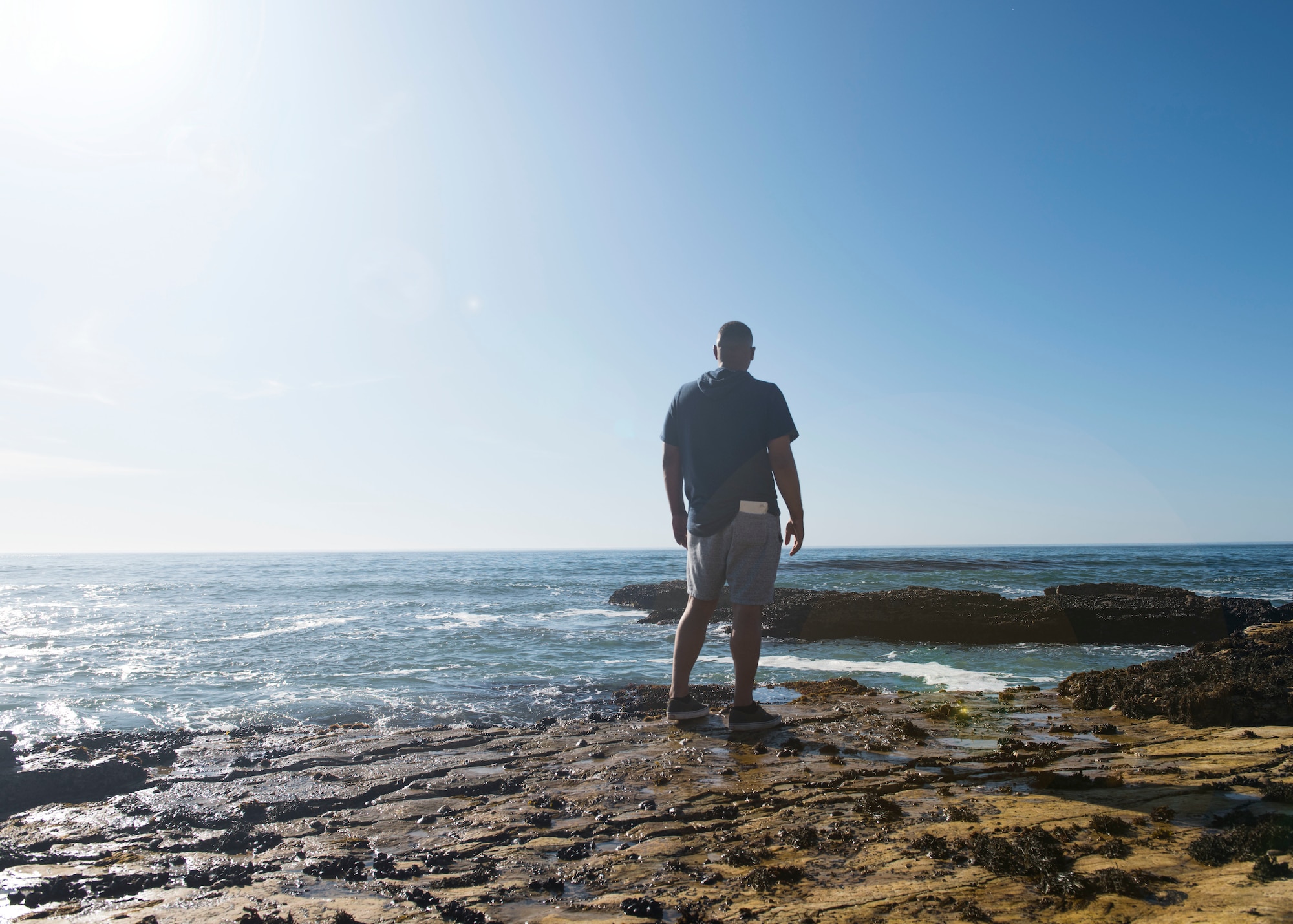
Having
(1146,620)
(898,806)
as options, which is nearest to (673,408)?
(898,806)

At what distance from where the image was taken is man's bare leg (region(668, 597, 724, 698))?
168 inches

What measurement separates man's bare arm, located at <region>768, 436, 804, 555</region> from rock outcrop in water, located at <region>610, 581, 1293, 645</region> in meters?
6.97

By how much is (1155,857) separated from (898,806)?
34.5 inches

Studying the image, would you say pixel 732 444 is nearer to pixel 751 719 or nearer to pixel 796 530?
pixel 796 530

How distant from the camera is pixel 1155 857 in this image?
204 cm

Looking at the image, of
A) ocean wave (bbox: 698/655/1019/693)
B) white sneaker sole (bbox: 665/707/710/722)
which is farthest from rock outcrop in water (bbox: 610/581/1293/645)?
white sneaker sole (bbox: 665/707/710/722)

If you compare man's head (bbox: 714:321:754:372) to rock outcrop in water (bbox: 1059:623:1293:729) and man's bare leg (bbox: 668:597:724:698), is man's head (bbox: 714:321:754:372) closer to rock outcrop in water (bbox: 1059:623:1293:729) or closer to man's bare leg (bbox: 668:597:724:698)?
man's bare leg (bbox: 668:597:724:698)

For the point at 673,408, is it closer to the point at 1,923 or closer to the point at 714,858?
the point at 714,858

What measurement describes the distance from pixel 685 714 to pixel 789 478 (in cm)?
179

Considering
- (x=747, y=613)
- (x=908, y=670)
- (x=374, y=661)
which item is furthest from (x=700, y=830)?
(x=374, y=661)

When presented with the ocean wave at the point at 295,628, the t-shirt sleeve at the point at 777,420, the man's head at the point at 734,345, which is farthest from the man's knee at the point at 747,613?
the ocean wave at the point at 295,628

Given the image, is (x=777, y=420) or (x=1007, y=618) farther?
(x=1007, y=618)

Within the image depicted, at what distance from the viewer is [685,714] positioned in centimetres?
456

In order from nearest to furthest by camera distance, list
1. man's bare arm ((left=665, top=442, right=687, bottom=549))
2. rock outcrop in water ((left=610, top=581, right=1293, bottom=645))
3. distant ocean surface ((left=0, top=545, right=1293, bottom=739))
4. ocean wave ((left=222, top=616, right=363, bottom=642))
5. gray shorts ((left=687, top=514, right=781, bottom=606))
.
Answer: gray shorts ((left=687, top=514, right=781, bottom=606))
man's bare arm ((left=665, top=442, right=687, bottom=549))
distant ocean surface ((left=0, top=545, right=1293, bottom=739))
rock outcrop in water ((left=610, top=581, right=1293, bottom=645))
ocean wave ((left=222, top=616, right=363, bottom=642))
